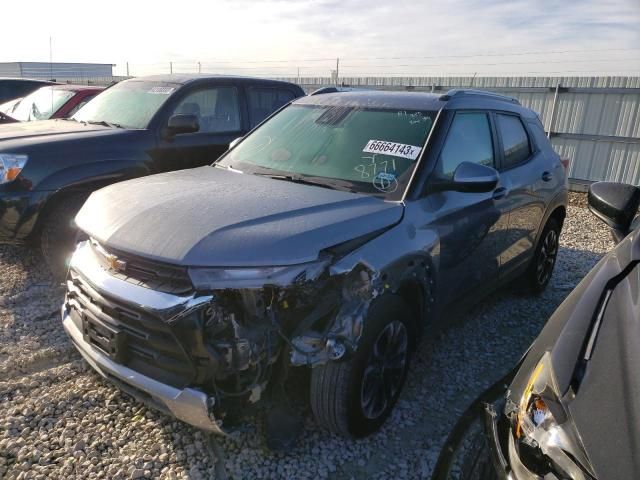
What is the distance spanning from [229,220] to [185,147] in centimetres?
322

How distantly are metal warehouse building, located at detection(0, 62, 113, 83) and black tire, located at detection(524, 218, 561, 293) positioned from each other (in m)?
25.0

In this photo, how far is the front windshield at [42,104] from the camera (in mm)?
7918

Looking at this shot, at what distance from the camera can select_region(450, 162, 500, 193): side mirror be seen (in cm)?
294

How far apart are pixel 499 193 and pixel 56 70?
2819 centimetres

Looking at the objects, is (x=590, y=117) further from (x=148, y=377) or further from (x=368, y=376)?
(x=148, y=377)

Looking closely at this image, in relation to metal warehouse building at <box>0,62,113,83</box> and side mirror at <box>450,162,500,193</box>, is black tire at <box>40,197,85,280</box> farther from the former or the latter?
metal warehouse building at <box>0,62,113,83</box>

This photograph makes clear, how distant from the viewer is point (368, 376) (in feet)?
8.79

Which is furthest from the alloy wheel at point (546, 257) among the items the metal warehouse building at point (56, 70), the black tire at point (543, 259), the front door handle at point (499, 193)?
the metal warehouse building at point (56, 70)

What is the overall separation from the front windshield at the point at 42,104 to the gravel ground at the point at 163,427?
485 cm

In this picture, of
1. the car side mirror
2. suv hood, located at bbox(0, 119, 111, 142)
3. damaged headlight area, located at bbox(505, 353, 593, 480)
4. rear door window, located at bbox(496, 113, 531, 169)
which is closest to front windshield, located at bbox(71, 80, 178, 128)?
suv hood, located at bbox(0, 119, 111, 142)

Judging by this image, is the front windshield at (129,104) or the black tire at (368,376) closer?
the black tire at (368,376)

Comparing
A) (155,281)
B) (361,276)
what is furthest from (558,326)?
(155,281)

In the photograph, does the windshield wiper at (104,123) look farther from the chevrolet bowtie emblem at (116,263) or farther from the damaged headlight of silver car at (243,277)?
the damaged headlight of silver car at (243,277)

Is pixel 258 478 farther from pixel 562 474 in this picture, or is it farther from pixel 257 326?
pixel 562 474
